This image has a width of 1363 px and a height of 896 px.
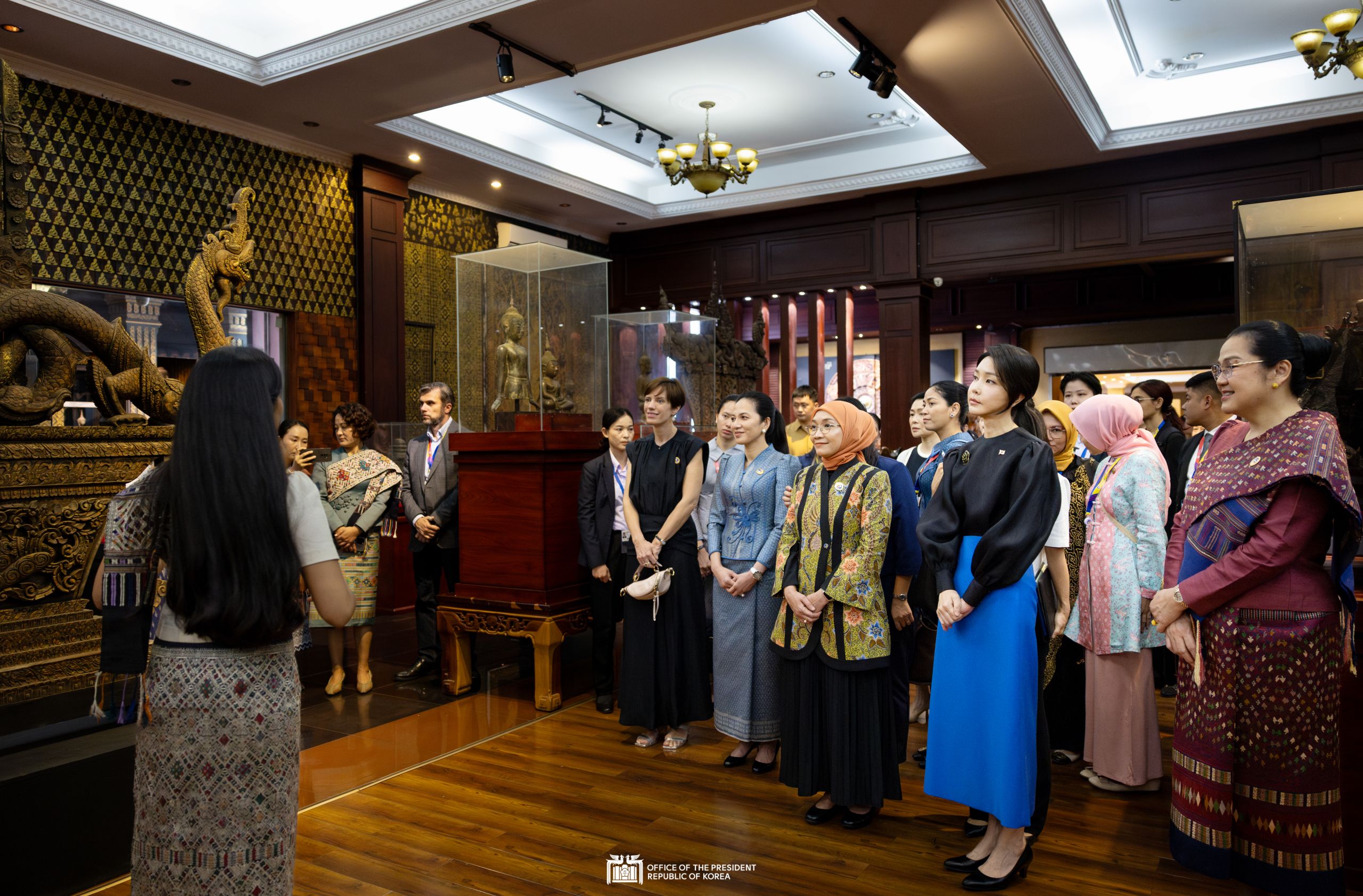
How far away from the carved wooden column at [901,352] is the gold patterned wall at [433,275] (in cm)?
417

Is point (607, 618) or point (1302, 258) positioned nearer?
point (1302, 258)

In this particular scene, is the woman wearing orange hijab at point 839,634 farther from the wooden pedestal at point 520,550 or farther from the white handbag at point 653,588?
the wooden pedestal at point 520,550

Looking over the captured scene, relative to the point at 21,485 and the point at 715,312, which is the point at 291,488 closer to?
the point at 21,485

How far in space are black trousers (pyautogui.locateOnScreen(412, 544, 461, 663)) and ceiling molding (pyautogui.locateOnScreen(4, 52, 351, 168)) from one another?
406 centimetres

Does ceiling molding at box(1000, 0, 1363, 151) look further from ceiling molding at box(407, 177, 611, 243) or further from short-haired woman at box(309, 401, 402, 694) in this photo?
ceiling molding at box(407, 177, 611, 243)

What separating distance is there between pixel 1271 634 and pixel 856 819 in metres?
1.46

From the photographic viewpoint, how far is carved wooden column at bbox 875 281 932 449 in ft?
30.4

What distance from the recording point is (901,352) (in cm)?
937

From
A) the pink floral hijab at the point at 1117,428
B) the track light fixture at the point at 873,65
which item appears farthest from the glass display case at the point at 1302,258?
the track light fixture at the point at 873,65

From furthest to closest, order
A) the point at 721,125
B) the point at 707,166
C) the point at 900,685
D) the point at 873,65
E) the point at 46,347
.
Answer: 1. the point at 721,125
2. the point at 707,166
3. the point at 873,65
4. the point at 46,347
5. the point at 900,685

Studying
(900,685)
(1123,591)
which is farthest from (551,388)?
(1123,591)

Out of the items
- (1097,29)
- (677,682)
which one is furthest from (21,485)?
(1097,29)

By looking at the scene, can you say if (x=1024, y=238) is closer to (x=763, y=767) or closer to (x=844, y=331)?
(x=844, y=331)

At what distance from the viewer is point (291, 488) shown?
1.88 m
